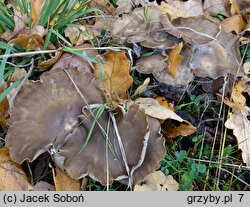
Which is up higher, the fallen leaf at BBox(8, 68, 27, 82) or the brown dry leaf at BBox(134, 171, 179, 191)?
the fallen leaf at BBox(8, 68, 27, 82)

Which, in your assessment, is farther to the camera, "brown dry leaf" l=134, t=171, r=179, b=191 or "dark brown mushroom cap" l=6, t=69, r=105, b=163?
"brown dry leaf" l=134, t=171, r=179, b=191

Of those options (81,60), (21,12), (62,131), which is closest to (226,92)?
(81,60)

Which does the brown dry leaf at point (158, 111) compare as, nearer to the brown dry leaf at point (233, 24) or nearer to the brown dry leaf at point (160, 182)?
the brown dry leaf at point (160, 182)

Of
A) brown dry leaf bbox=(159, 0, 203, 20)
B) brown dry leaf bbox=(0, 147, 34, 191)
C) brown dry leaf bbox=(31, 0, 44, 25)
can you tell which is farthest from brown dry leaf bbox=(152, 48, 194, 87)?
brown dry leaf bbox=(0, 147, 34, 191)

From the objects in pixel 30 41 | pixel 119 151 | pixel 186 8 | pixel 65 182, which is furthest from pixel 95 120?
pixel 186 8

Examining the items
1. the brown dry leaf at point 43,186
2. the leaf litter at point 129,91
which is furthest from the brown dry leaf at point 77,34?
the brown dry leaf at point 43,186

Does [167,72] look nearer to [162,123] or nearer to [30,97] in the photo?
[162,123]

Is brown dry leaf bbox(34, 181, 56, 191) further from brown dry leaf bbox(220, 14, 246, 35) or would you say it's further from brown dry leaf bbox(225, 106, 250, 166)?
brown dry leaf bbox(220, 14, 246, 35)

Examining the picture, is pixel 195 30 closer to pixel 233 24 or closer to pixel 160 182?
pixel 233 24
